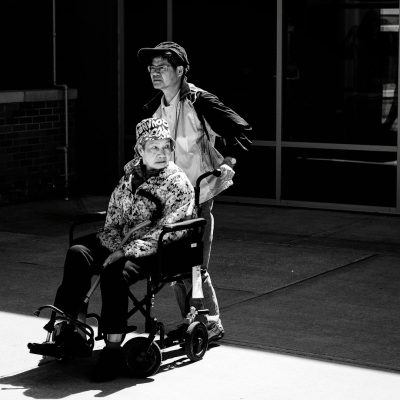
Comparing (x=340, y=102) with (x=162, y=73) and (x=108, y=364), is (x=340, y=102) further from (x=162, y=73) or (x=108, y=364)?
(x=108, y=364)

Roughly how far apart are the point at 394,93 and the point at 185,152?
5.50 meters

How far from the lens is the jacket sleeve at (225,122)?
6691 mm

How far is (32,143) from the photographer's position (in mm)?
12992

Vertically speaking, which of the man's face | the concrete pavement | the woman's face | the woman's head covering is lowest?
the concrete pavement

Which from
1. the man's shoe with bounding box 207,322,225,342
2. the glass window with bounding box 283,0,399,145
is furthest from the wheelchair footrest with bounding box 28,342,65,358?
the glass window with bounding box 283,0,399,145

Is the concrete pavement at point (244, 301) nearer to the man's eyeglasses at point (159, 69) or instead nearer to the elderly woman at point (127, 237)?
the elderly woman at point (127, 237)

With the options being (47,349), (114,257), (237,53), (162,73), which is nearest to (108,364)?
(47,349)

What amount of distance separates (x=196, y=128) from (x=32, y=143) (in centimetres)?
645

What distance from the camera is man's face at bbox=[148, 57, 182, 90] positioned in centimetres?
671

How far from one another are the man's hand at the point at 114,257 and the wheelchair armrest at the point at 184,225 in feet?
0.95

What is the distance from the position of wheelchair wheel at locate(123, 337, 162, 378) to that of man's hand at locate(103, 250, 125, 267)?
435 mm

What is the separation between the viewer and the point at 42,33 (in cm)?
1324

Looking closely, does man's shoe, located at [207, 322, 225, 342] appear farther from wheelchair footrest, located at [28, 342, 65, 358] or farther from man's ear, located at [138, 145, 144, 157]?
man's ear, located at [138, 145, 144, 157]

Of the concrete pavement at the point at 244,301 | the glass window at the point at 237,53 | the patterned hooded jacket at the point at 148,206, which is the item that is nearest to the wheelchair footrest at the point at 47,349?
the concrete pavement at the point at 244,301
